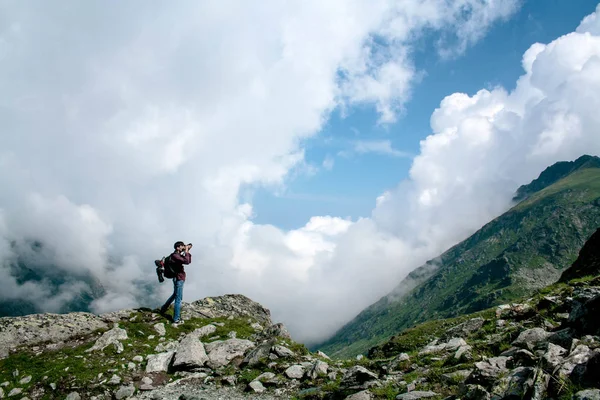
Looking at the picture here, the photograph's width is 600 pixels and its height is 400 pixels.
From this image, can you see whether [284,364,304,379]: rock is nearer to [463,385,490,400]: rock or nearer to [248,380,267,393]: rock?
[248,380,267,393]: rock

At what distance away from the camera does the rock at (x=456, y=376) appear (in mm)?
13938

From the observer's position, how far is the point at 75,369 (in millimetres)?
20516

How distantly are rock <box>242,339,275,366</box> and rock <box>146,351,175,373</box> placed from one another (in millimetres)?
4671

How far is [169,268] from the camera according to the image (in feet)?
91.6

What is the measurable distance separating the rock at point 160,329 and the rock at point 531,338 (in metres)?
22.2

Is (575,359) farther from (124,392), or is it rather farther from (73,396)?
(73,396)

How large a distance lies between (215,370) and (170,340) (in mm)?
5999

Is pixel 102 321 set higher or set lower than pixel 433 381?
higher

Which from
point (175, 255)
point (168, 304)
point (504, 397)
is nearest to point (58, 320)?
point (168, 304)

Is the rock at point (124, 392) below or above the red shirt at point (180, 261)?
below

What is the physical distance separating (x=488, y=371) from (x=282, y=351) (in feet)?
42.5

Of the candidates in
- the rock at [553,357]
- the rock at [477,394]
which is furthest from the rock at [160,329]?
the rock at [553,357]

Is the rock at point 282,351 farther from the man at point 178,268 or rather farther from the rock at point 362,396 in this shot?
the man at point 178,268

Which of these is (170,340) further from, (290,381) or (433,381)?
(433,381)
